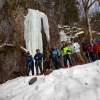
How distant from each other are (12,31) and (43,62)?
191 inches

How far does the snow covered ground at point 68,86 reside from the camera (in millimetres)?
12243

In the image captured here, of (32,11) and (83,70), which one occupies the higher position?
(32,11)

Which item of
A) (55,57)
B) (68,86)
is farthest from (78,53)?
(68,86)

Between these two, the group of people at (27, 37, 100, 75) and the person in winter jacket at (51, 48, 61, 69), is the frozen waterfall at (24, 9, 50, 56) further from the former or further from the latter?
the person in winter jacket at (51, 48, 61, 69)

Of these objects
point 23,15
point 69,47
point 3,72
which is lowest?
point 3,72

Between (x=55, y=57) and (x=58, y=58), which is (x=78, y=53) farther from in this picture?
(x=55, y=57)

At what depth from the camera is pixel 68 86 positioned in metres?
13.0

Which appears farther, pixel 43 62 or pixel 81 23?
pixel 81 23

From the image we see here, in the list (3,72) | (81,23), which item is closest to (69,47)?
(3,72)

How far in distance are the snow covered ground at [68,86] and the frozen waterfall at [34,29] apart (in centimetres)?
1017

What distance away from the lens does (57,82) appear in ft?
44.7

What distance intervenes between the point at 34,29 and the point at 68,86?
42.8 ft

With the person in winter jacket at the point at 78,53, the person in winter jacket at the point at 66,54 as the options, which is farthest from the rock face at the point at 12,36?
the person in winter jacket at the point at 66,54

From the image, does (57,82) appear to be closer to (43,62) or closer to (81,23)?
(43,62)
